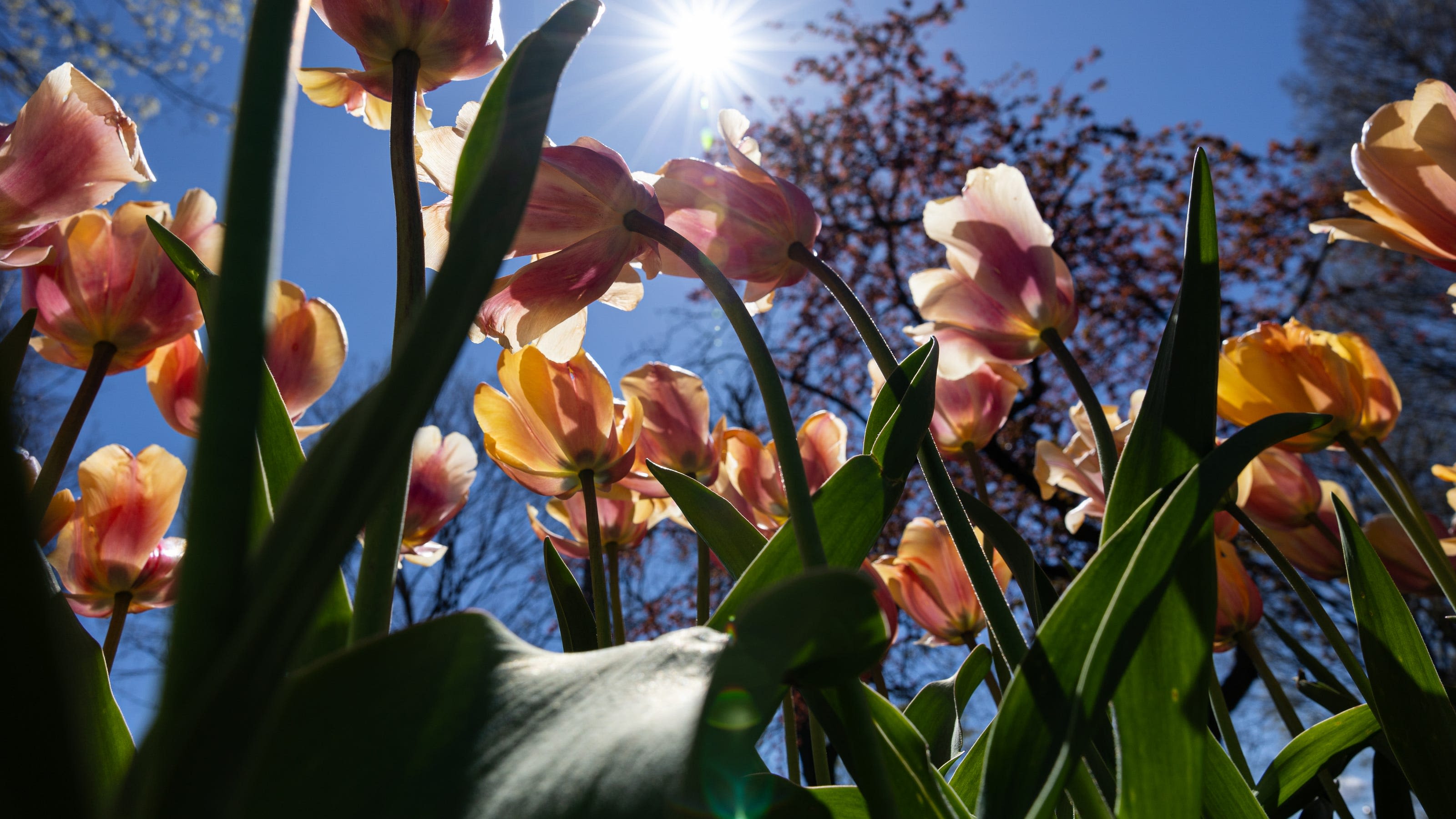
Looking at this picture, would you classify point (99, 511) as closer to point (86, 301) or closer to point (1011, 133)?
point (86, 301)

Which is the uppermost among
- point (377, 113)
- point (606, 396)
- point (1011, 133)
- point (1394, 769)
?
point (1011, 133)

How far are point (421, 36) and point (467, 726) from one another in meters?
0.33

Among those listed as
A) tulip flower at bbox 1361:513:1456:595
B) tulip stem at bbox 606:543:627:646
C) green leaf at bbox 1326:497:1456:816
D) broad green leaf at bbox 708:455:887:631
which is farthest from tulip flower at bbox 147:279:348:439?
tulip flower at bbox 1361:513:1456:595

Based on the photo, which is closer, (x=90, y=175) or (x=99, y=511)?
(x=90, y=175)

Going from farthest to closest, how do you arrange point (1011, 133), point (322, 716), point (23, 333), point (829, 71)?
point (829, 71)
point (1011, 133)
point (23, 333)
point (322, 716)

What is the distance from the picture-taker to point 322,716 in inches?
6.8

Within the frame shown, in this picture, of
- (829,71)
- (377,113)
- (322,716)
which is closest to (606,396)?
(377,113)

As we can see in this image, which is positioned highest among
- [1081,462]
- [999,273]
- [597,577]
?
[999,273]

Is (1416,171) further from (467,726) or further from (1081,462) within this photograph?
(467,726)

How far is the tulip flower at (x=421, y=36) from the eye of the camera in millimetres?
373

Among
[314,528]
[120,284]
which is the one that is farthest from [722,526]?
[120,284]

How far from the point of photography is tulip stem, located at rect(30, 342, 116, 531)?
16.3 inches

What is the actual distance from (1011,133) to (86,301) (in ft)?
20.3

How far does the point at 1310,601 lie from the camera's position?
588mm
